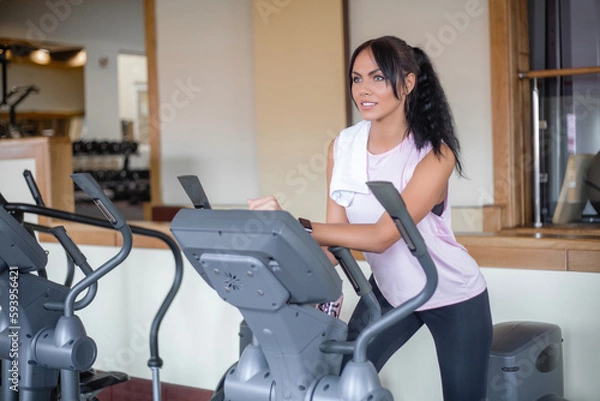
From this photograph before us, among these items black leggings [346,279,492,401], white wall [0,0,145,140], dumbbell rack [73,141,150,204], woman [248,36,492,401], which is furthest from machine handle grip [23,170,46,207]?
white wall [0,0,145,140]

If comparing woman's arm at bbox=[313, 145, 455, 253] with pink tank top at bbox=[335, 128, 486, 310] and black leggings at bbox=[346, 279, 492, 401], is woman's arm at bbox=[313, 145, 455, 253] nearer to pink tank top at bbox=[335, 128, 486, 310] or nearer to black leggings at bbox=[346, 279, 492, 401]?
pink tank top at bbox=[335, 128, 486, 310]

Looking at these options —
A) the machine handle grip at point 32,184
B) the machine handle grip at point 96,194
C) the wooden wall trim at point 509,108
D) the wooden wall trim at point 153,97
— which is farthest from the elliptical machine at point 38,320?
the wooden wall trim at point 153,97

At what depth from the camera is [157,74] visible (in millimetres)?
5832

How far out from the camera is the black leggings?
1.98 meters

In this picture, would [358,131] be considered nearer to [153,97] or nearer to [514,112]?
[514,112]

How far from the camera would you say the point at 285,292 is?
1.58m

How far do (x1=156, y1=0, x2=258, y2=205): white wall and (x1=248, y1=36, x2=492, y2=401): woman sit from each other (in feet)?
11.5

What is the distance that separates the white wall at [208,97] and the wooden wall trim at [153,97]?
0.04m

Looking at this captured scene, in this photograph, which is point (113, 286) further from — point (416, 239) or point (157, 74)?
point (416, 239)

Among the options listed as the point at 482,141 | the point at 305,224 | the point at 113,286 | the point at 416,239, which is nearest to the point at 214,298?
the point at 113,286

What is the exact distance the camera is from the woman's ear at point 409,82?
1.92 meters

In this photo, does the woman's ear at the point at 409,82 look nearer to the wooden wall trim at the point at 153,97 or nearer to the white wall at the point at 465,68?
the white wall at the point at 465,68

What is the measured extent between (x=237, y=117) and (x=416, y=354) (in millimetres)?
2945

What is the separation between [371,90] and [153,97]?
4.15m
